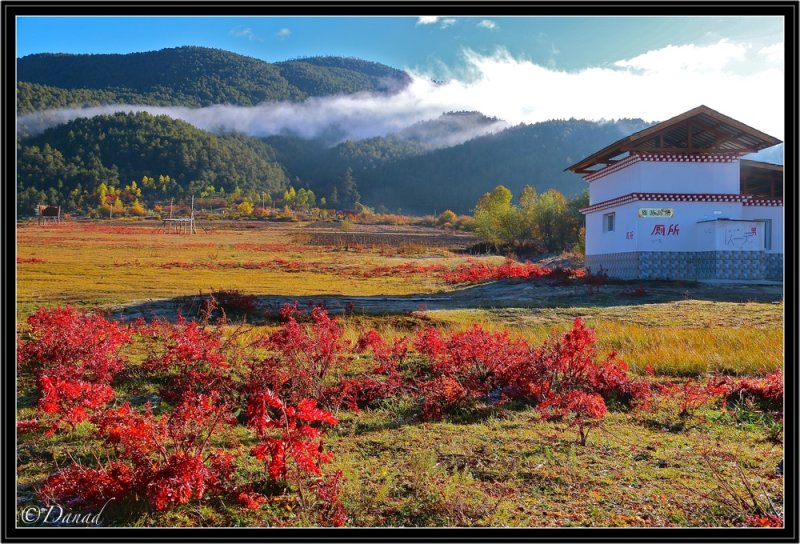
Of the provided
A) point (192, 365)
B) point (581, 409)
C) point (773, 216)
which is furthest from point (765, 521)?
point (773, 216)

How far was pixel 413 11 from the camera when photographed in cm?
307

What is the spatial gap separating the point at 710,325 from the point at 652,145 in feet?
37.8

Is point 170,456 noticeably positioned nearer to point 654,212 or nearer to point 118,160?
point 118,160

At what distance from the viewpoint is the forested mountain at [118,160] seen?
10.8 meters

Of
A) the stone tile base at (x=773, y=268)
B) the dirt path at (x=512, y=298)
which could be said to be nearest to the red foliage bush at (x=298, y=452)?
the dirt path at (x=512, y=298)

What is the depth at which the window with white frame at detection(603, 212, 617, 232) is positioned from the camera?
21625mm

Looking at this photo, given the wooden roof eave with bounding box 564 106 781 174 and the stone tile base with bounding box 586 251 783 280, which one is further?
the stone tile base with bounding box 586 251 783 280

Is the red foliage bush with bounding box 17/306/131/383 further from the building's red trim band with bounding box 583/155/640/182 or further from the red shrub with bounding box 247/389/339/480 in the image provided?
the building's red trim band with bounding box 583/155/640/182

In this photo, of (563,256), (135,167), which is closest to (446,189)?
(563,256)

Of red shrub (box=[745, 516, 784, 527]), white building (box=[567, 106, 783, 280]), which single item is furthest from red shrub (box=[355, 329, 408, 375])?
white building (box=[567, 106, 783, 280])

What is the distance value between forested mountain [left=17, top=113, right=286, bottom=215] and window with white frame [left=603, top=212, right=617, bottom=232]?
54.6 ft

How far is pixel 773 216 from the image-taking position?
20.4m

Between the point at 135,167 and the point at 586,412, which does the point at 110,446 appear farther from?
the point at 135,167

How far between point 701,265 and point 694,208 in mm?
2112
